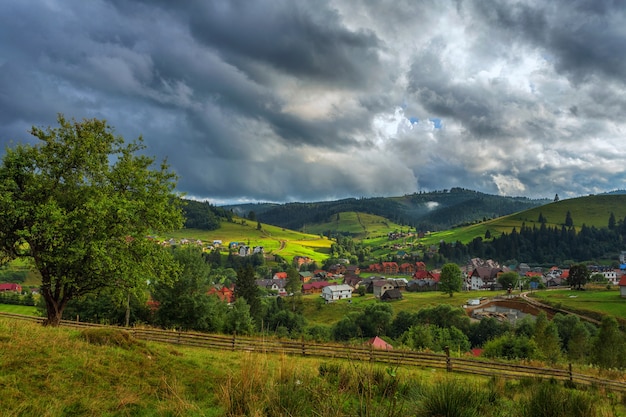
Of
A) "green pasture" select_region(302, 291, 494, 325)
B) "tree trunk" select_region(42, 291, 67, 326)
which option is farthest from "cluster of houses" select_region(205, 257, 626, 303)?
"tree trunk" select_region(42, 291, 67, 326)

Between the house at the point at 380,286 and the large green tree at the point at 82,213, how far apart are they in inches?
4405

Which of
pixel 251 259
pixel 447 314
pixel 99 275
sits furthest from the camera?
pixel 251 259

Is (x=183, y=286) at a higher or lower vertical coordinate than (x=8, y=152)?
lower

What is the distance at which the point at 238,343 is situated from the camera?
21844 mm

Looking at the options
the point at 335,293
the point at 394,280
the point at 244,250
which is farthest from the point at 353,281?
the point at 244,250

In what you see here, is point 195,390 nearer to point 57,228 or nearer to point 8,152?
point 57,228

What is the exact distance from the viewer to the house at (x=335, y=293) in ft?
386

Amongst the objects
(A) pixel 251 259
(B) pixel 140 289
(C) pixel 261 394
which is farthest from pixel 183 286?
(A) pixel 251 259

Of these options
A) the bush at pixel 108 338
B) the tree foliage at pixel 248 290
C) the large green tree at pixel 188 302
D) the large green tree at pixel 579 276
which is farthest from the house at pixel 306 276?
the bush at pixel 108 338

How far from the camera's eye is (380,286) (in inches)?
5022

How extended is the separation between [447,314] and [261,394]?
6980 centimetres

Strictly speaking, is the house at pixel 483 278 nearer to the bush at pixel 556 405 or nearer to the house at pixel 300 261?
the house at pixel 300 261

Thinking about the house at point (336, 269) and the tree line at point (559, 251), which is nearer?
the house at point (336, 269)

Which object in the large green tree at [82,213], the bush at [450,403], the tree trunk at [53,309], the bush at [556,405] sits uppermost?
the large green tree at [82,213]
